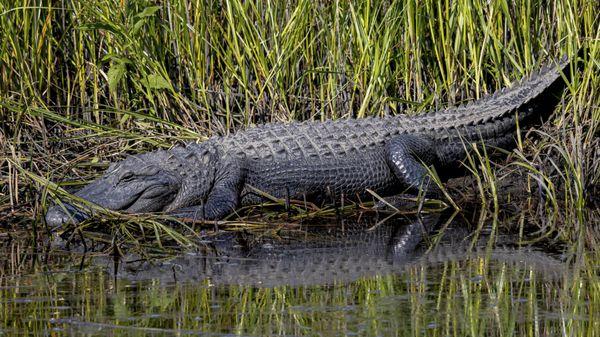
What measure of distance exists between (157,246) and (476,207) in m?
2.05

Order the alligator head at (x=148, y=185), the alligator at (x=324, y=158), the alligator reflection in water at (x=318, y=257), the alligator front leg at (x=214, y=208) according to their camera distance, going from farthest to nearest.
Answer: the alligator at (x=324, y=158)
the alligator head at (x=148, y=185)
the alligator front leg at (x=214, y=208)
the alligator reflection in water at (x=318, y=257)

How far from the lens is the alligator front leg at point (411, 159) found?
7035mm

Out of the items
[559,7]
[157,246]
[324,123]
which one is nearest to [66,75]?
[324,123]

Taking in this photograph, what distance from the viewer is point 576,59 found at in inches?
278

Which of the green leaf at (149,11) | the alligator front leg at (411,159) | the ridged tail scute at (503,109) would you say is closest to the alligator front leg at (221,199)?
A: the alligator front leg at (411,159)

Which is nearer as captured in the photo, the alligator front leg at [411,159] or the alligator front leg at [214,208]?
the alligator front leg at [214,208]

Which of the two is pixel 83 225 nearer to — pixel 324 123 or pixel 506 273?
pixel 324 123

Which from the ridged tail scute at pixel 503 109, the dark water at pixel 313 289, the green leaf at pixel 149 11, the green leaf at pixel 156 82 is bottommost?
the dark water at pixel 313 289

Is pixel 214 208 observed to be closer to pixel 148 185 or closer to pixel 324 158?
pixel 148 185

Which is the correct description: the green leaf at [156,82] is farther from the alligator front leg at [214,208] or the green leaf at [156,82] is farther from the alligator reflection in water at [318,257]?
the alligator reflection in water at [318,257]

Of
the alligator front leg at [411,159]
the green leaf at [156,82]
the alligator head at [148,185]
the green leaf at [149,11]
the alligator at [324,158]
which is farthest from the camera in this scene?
the green leaf at [156,82]

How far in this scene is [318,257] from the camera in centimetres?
523

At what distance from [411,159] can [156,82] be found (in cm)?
187

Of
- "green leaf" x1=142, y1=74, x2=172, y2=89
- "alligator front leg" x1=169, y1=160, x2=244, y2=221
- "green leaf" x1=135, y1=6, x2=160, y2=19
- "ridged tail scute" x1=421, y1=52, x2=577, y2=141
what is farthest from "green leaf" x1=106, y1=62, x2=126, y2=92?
"ridged tail scute" x1=421, y1=52, x2=577, y2=141
